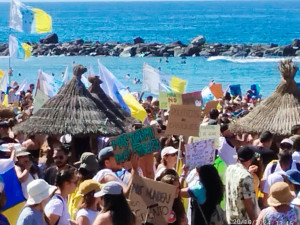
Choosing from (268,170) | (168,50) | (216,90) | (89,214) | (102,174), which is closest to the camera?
(89,214)

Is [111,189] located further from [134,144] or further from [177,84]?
[177,84]

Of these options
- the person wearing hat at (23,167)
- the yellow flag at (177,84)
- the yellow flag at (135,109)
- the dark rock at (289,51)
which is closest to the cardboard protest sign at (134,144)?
the person wearing hat at (23,167)

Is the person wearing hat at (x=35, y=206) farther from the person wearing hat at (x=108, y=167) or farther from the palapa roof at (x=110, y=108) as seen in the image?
the palapa roof at (x=110, y=108)

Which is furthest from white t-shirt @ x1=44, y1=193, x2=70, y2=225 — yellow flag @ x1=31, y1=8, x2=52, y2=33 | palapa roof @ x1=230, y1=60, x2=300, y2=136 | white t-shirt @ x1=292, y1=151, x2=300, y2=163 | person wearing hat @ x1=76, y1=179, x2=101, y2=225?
yellow flag @ x1=31, y1=8, x2=52, y2=33

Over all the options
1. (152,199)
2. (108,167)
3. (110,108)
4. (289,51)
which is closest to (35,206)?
(152,199)

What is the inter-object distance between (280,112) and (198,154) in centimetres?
377

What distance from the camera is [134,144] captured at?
7527mm

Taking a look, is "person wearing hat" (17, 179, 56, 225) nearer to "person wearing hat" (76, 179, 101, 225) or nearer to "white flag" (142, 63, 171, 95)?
"person wearing hat" (76, 179, 101, 225)

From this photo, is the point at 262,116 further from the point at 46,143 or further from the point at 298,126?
the point at 46,143

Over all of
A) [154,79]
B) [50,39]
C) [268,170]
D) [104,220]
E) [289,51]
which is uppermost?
[104,220]

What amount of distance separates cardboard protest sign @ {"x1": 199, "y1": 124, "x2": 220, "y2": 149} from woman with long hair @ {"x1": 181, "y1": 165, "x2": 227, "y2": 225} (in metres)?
2.13

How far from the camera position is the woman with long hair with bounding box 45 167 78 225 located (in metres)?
6.82

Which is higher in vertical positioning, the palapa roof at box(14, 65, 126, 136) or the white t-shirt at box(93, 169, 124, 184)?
the white t-shirt at box(93, 169, 124, 184)

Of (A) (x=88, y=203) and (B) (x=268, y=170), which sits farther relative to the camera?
(B) (x=268, y=170)
